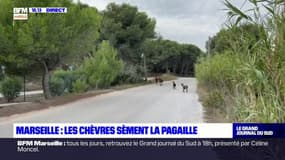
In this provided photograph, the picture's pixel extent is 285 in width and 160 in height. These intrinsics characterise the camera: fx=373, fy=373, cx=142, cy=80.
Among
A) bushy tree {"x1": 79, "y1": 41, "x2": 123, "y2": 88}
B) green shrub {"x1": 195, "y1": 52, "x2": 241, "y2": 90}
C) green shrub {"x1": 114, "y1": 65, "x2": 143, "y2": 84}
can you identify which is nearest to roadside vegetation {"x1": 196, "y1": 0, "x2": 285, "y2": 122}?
green shrub {"x1": 195, "y1": 52, "x2": 241, "y2": 90}

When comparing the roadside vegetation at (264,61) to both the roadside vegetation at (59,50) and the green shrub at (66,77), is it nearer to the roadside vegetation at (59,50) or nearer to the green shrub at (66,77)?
the roadside vegetation at (59,50)

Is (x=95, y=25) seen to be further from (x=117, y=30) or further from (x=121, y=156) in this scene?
(x=117, y=30)

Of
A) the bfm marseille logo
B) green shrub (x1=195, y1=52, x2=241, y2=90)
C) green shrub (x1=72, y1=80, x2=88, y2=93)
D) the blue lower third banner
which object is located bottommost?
green shrub (x1=72, y1=80, x2=88, y2=93)

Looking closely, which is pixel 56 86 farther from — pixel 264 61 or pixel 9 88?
pixel 264 61

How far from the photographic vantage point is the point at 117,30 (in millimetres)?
42406

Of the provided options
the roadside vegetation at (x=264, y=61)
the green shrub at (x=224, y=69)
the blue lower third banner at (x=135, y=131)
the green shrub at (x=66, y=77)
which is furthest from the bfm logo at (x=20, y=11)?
the roadside vegetation at (x=264, y=61)

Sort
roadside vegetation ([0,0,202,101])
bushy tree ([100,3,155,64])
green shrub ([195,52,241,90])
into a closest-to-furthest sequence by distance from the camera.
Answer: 1. green shrub ([195,52,241,90])
2. roadside vegetation ([0,0,202,101])
3. bushy tree ([100,3,155,64])

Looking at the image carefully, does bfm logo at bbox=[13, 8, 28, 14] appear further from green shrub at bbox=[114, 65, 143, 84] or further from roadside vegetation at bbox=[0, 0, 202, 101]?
green shrub at bbox=[114, 65, 143, 84]

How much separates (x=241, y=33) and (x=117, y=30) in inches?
1519

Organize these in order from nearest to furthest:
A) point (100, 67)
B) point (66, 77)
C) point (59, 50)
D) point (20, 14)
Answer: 1. point (20, 14)
2. point (59, 50)
3. point (66, 77)
4. point (100, 67)

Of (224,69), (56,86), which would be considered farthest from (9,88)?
(224,69)

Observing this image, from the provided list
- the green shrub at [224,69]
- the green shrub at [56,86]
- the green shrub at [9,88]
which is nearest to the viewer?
the green shrub at [224,69]

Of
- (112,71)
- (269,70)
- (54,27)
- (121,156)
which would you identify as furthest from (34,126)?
(112,71)

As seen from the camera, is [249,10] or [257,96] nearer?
[249,10]
